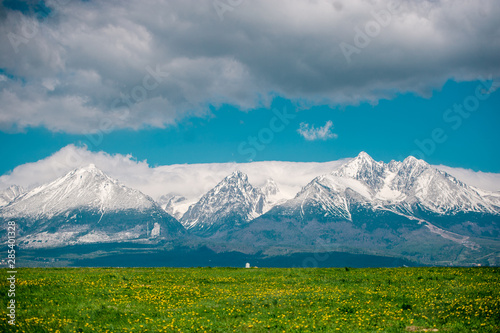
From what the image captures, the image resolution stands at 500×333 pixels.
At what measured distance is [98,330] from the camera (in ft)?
94.3

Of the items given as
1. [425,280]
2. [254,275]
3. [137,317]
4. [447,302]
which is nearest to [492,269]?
[425,280]

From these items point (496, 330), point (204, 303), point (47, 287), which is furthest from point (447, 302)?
point (47, 287)

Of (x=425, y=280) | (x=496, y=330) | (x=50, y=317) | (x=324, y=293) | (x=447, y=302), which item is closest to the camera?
(x=496, y=330)

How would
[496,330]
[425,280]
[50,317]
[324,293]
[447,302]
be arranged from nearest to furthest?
[496,330] < [50,317] < [447,302] < [324,293] < [425,280]

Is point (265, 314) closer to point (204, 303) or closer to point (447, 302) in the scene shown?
point (204, 303)

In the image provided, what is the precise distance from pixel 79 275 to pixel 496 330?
3981cm

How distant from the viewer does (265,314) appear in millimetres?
32375

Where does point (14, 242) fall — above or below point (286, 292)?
above

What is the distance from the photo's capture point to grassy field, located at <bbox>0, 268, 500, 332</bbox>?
1155 inches

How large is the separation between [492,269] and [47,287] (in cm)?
4856

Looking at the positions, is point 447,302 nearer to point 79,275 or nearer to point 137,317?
point 137,317

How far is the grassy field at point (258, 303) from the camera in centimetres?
2933

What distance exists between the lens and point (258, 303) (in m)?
35.6

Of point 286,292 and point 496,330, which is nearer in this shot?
point 496,330
